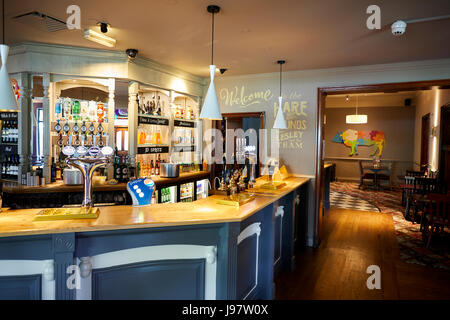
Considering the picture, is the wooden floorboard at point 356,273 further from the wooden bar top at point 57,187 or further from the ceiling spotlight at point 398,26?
the ceiling spotlight at point 398,26

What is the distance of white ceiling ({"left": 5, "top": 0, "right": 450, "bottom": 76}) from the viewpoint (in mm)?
2725

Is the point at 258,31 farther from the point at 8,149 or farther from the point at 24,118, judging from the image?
the point at 8,149

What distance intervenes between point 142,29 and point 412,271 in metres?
4.38

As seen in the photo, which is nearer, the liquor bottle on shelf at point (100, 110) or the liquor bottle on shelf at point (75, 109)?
the liquor bottle on shelf at point (75, 109)

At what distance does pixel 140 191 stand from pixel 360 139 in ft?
36.6

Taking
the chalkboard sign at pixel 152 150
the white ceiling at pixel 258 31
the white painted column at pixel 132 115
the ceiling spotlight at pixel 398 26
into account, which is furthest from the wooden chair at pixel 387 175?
the white painted column at pixel 132 115

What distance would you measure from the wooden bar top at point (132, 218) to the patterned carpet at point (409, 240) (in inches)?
121

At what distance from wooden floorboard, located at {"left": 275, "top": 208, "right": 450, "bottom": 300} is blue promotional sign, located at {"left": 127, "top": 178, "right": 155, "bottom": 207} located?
5.60 feet

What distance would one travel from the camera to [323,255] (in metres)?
4.55

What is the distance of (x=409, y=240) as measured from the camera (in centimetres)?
524

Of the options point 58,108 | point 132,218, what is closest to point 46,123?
point 58,108

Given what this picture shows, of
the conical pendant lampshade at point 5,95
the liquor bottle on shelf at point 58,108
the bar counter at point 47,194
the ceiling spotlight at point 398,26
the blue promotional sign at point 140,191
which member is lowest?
the bar counter at point 47,194

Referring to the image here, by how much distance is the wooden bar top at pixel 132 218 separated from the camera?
1.89m
